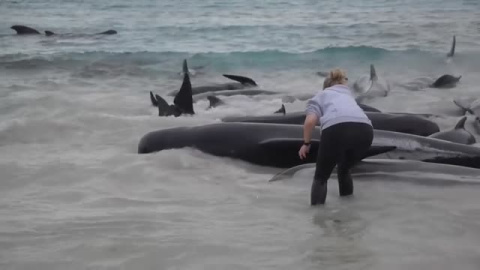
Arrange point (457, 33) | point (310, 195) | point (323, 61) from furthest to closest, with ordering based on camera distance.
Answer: point (457, 33), point (323, 61), point (310, 195)

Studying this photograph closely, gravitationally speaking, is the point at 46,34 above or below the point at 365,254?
below

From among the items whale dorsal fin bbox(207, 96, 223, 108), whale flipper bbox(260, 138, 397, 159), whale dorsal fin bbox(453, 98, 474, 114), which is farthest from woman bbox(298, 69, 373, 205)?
whale dorsal fin bbox(207, 96, 223, 108)

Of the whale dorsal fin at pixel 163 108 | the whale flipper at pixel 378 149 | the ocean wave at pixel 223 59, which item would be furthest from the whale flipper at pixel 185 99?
the ocean wave at pixel 223 59

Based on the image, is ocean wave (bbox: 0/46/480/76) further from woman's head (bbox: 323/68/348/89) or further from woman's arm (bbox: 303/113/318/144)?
woman's arm (bbox: 303/113/318/144)

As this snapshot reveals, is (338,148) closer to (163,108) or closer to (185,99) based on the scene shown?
(185,99)

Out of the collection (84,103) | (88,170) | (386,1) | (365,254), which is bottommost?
(386,1)

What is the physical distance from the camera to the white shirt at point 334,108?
6.61 meters

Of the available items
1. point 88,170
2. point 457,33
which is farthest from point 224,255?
point 457,33

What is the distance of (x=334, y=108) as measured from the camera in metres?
6.65

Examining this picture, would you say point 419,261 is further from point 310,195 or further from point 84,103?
point 84,103

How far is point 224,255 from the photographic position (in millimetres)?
5555

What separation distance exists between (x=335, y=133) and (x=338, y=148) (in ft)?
0.48

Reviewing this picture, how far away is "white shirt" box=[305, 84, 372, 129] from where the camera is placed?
6.61 m

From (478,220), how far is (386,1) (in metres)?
49.2
